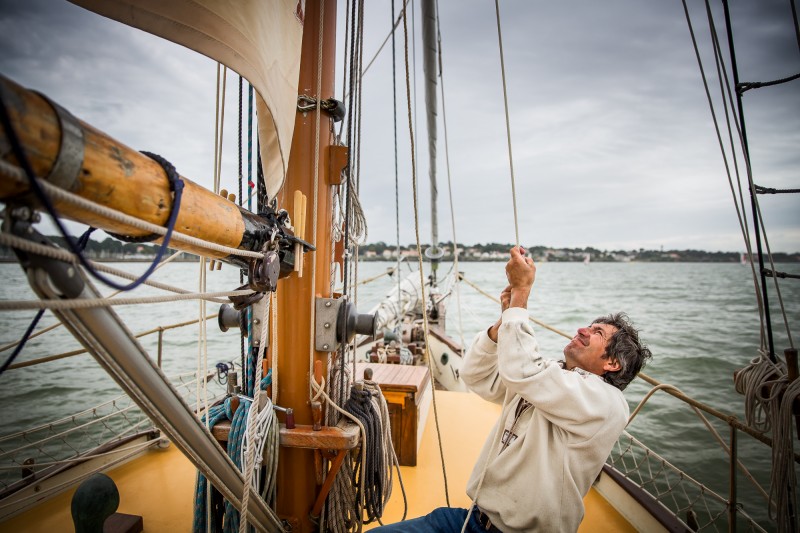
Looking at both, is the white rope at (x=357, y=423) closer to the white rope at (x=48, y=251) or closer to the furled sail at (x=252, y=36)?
the furled sail at (x=252, y=36)

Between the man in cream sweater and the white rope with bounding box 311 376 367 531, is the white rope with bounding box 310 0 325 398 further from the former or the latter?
the man in cream sweater

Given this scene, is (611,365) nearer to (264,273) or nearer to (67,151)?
(264,273)

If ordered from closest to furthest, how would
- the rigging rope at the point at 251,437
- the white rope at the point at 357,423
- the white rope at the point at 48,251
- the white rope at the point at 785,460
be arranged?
the white rope at the point at 48,251
the rigging rope at the point at 251,437
the white rope at the point at 785,460
the white rope at the point at 357,423

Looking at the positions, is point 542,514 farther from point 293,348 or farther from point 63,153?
point 63,153

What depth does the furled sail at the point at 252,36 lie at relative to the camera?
3.18 feet

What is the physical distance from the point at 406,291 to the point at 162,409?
6878 millimetres

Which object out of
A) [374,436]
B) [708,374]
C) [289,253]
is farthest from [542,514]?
[708,374]

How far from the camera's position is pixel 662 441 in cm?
624

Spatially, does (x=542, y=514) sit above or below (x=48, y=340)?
above

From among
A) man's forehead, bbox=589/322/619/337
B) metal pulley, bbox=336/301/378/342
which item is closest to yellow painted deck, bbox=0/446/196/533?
metal pulley, bbox=336/301/378/342

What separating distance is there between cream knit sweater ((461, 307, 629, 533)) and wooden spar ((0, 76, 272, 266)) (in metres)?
1.02

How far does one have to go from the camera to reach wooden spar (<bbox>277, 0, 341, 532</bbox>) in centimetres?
163

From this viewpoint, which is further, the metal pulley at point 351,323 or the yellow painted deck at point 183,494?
the yellow painted deck at point 183,494

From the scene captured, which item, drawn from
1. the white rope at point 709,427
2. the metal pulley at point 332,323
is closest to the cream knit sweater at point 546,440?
the white rope at point 709,427
